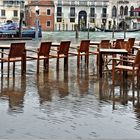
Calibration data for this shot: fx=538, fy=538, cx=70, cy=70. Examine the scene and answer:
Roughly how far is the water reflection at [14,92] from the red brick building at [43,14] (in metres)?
95.6

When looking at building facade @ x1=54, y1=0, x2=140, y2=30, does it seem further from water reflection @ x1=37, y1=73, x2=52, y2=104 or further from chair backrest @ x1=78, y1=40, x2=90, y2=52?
water reflection @ x1=37, y1=73, x2=52, y2=104

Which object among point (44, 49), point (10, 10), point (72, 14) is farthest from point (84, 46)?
point (10, 10)

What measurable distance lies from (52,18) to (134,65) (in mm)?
100447

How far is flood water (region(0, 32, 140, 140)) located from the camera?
767 centimetres

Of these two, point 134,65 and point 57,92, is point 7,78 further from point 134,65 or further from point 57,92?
point 134,65

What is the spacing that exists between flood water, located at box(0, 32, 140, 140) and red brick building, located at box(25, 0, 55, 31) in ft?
312

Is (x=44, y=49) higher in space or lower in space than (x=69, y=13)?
lower

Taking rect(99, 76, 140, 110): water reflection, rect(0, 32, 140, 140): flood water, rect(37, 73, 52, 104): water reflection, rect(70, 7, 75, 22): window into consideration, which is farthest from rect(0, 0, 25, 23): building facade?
rect(99, 76, 140, 110): water reflection

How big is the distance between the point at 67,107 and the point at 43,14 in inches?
3954

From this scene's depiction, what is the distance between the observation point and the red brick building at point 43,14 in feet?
357

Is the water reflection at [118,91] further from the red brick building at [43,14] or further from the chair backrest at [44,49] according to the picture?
the red brick building at [43,14]

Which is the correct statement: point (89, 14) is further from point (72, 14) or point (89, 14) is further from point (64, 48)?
point (64, 48)

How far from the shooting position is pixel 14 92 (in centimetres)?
1116

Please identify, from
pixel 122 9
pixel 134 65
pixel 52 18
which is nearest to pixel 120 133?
pixel 134 65
